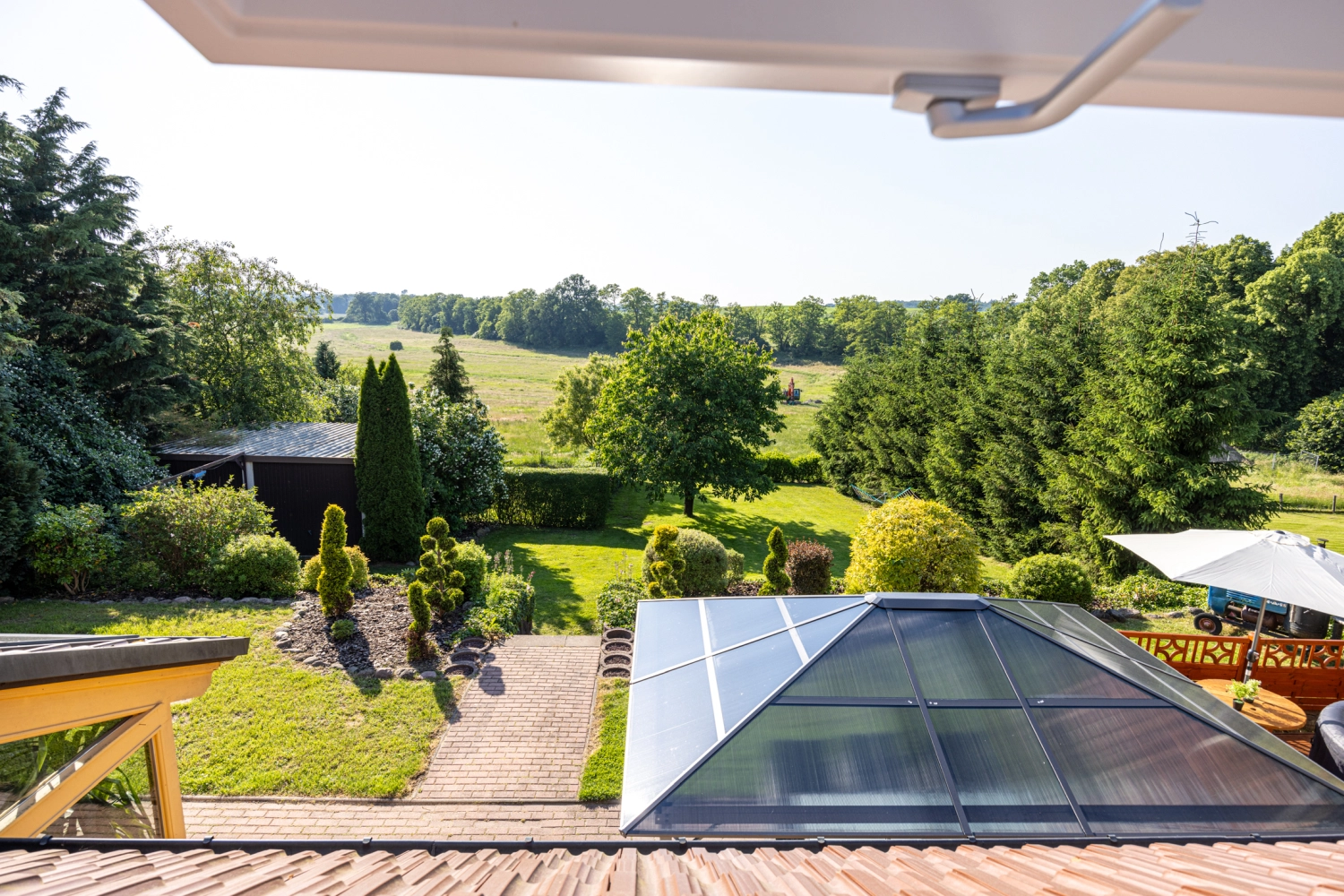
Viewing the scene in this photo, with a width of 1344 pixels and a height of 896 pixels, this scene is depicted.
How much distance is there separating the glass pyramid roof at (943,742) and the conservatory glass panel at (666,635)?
0.29 feet

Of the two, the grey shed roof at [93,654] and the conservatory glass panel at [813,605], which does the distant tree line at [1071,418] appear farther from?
the grey shed roof at [93,654]

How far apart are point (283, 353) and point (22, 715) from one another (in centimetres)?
2210

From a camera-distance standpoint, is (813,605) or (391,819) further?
(391,819)

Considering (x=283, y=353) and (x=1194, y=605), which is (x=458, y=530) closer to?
(x=283, y=353)

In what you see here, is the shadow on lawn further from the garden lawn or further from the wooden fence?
the garden lawn

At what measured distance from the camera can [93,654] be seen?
282cm

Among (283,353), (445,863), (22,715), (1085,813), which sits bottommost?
(1085,813)

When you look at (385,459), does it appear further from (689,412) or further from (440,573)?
(689,412)

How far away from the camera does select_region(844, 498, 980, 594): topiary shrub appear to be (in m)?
10.4

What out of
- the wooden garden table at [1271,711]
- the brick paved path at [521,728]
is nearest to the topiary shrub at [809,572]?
the brick paved path at [521,728]

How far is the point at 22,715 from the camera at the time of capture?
2576 millimetres

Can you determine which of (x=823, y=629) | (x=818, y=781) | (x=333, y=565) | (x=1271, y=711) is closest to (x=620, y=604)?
(x=333, y=565)

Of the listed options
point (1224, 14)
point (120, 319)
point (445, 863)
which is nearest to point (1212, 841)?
point (445, 863)

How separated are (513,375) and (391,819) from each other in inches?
2360
